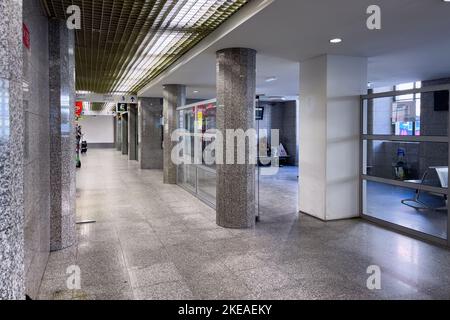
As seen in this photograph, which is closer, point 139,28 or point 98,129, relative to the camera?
point 139,28

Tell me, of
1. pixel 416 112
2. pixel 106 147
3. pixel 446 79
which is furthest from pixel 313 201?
pixel 106 147

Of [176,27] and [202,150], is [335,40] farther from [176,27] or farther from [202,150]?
[202,150]

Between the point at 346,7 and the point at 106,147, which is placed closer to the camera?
the point at 346,7

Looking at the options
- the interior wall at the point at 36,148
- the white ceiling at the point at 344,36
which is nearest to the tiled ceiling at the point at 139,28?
the white ceiling at the point at 344,36

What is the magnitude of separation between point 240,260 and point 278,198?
13.0 feet

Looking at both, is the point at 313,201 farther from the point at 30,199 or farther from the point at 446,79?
the point at 446,79

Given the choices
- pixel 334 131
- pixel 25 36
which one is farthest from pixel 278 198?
pixel 25 36

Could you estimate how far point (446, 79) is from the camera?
838 cm

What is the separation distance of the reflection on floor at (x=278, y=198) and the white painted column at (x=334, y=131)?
0.57 metres

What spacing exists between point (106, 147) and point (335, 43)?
29.7 meters

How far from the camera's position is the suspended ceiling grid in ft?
13.3

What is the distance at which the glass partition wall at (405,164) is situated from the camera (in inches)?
198

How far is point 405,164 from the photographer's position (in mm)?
7887

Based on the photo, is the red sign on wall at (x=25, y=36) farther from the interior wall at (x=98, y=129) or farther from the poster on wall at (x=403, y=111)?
the interior wall at (x=98, y=129)
